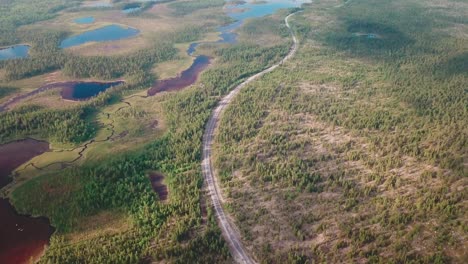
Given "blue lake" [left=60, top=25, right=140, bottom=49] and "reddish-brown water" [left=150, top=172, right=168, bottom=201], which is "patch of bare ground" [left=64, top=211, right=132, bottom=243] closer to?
"reddish-brown water" [left=150, top=172, right=168, bottom=201]

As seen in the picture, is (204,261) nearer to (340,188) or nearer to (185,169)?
(185,169)

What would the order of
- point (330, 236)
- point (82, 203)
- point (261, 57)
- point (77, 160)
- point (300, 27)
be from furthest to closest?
point (300, 27) < point (261, 57) < point (77, 160) < point (82, 203) < point (330, 236)

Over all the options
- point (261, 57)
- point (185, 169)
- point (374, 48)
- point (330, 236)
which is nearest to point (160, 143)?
point (185, 169)

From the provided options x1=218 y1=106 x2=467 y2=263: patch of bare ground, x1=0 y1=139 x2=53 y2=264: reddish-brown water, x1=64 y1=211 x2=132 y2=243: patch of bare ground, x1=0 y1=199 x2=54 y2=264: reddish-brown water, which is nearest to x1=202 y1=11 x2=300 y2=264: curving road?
x1=218 y1=106 x2=467 y2=263: patch of bare ground

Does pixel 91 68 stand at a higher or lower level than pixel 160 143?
higher

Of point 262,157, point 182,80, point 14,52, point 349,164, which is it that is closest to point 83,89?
point 182,80

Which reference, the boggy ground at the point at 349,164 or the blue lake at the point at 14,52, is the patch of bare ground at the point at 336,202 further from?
the blue lake at the point at 14,52

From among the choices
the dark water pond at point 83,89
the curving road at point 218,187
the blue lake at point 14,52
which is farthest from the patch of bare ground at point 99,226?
the blue lake at point 14,52
